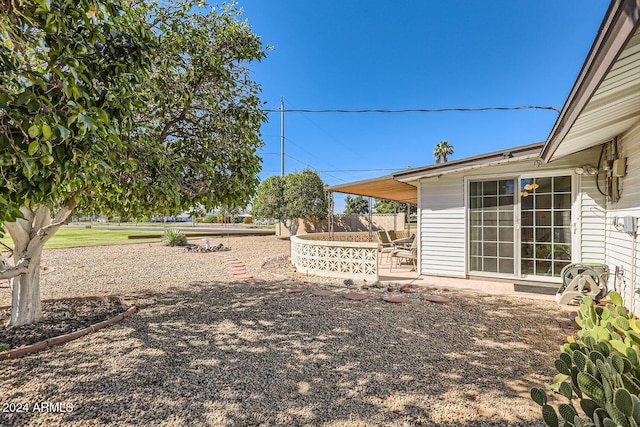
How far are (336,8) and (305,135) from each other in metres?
20.6

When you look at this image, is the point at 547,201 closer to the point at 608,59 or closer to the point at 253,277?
the point at 608,59

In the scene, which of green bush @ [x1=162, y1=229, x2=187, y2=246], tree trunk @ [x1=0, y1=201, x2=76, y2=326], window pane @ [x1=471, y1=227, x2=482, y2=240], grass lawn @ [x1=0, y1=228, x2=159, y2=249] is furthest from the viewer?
grass lawn @ [x1=0, y1=228, x2=159, y2=249]

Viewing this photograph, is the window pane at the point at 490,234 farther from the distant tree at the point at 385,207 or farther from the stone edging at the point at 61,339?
the distant tree at the point at 385,207

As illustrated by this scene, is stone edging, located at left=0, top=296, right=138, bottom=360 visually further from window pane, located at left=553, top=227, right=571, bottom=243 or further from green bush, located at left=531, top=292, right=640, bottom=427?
window pane, located at left=553, top=227, right=571, bottom=243

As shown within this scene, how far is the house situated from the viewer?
4070mm

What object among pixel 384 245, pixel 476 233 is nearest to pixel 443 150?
pixel 384 245

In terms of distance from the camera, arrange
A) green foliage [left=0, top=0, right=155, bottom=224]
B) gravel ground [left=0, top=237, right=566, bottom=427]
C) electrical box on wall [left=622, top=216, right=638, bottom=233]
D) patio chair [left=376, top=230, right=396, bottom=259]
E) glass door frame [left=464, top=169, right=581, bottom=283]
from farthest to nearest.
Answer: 1. patio chair [left=376, top=230, right=396, bottom=259]
2. glass door frame [left=464, top=169, right=581, bottom=283]
3. electrical box on wall [left=622, top=216, right=638, bottom=233]
4. gravel ground [left=0, top=237, right=566, bottom=427]
5. green foliage [left=0, top=0, right=155, bottom=224]

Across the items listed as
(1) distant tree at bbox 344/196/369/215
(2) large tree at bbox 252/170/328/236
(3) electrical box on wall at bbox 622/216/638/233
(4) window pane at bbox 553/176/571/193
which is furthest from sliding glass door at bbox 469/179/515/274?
(1) distant tree at bbox 344/196/369/215

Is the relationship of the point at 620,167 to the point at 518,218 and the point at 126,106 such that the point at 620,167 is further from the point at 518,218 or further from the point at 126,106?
the point at 126,106

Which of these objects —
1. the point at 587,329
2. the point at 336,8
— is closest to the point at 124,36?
the point at 587,329

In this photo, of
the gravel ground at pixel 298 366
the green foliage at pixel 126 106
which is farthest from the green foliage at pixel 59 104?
the gravel ground at pixel 298 366

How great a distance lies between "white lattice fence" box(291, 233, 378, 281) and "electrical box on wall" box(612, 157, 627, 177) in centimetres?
414

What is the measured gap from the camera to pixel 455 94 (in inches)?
552

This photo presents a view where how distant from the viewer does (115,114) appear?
97.0 inches
